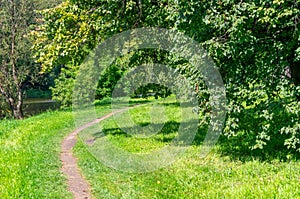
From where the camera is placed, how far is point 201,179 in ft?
27.3

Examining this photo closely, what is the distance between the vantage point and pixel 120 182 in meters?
8.68

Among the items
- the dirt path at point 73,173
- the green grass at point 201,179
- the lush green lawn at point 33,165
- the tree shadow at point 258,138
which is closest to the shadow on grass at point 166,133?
the tree shadow at point 258,138

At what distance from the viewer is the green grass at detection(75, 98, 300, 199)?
696 cm

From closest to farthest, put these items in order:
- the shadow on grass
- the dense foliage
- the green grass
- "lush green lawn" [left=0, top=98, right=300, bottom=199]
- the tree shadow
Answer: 1. the green grass
2. "lush green lawn" [left=0, top=98, right=300, bottom=199]
3. the dense foliage
4. the tree shadow
5. the shadow on grass

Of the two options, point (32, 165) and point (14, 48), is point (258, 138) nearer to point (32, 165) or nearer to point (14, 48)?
point (32, 165)

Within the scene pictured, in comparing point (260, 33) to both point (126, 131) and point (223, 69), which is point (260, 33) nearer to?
point (223, 69)

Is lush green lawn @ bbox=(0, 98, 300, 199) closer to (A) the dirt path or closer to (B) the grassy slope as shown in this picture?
(B) the grassy slope

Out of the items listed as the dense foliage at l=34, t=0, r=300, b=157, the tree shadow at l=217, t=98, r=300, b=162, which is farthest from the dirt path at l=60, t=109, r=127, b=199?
the tree shadow at l=217, t=98, r=300, b=162

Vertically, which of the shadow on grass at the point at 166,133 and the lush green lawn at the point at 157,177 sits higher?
the shadow on grass at the point at 166,133

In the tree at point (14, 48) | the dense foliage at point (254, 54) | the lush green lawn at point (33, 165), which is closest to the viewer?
the dense foliage at point (254, 54)

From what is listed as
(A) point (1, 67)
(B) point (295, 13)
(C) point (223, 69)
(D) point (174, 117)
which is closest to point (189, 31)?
(C) point (223, 69)

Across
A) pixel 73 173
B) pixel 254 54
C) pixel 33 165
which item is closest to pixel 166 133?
pixel 73 173

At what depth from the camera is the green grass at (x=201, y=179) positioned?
6.96 metres

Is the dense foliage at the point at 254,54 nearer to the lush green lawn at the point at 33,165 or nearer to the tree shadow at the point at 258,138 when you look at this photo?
the tree shadow at the point at 258,138
